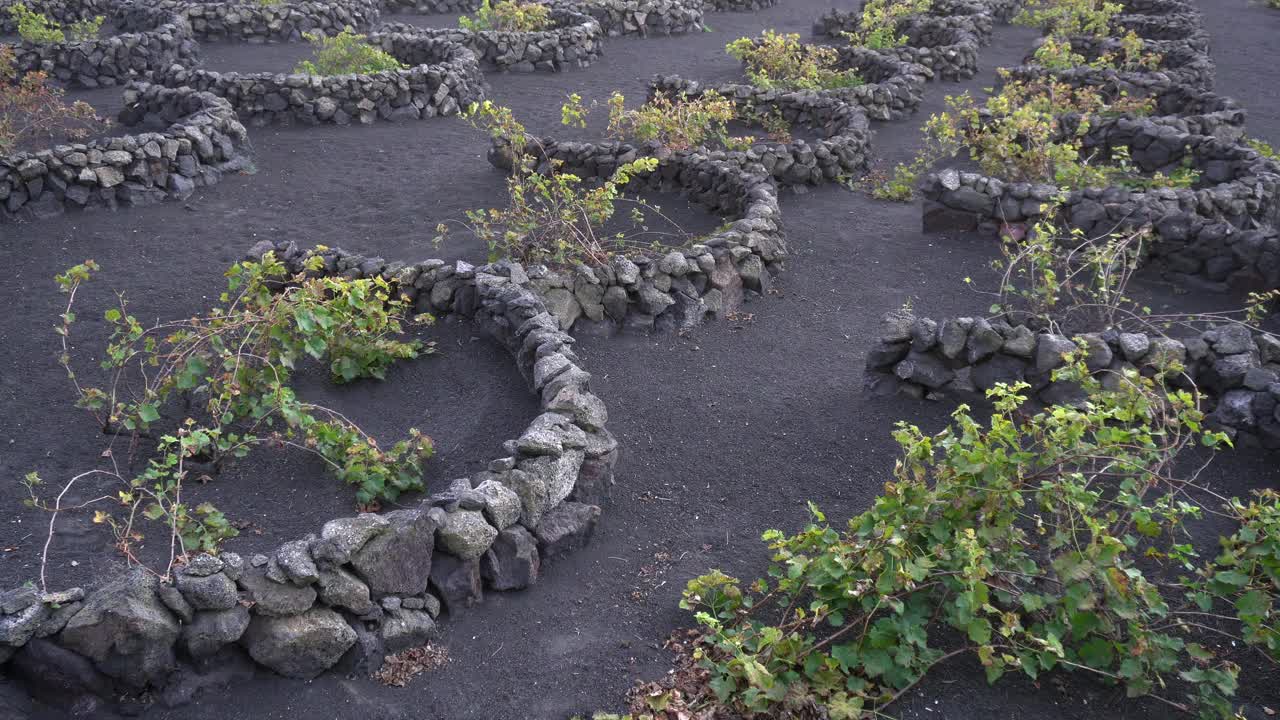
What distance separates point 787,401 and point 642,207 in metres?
3.67

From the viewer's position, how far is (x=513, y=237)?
24.8 ft

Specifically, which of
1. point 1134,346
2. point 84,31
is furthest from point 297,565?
point 84,31

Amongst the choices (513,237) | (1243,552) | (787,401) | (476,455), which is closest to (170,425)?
(476,455)

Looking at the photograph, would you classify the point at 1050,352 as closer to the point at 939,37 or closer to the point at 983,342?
the point at 983,342

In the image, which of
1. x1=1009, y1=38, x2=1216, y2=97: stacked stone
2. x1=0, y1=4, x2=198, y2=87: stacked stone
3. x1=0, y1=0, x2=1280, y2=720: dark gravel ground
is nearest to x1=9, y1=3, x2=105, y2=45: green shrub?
x1=0, y1=4, x2=198, y2=87: stacked stone

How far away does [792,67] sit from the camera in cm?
1310

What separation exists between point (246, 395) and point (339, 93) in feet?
24.1

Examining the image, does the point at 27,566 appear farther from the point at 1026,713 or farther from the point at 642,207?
the point at 642,207

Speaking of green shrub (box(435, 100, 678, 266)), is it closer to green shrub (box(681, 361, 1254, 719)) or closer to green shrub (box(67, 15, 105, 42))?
green shrub (box(681, 361, 1254, 719))

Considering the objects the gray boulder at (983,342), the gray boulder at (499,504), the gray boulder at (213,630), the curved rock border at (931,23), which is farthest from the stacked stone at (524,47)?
the gray boulder at (213,630)

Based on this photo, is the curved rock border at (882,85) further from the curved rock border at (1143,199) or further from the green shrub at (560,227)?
the green shrub at (560,227)

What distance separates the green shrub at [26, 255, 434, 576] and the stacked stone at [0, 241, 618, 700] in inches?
26.3

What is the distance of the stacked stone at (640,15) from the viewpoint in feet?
55.4

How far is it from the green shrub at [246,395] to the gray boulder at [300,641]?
0.73 metres
